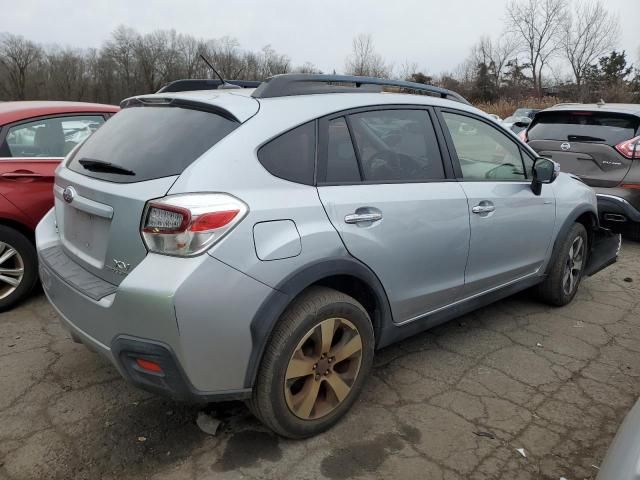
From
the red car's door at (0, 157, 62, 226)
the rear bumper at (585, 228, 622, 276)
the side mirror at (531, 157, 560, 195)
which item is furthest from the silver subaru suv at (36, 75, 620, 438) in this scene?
the rear bumper at (585, 228, 622, 276)

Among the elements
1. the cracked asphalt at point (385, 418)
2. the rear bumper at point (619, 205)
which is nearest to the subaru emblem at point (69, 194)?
the cracked asphalt at point (385, 418)

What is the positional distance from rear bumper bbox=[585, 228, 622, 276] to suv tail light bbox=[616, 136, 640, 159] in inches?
59.5

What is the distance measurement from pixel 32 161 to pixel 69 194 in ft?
5.75

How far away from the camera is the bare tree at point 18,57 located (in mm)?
60906

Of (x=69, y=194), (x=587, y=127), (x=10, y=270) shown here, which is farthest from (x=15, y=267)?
(x=587, y=127)

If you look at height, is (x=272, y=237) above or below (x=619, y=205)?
above

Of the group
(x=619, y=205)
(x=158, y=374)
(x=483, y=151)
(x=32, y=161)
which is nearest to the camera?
(x=158, y=374)

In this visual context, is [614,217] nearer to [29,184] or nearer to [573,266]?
[573,266]

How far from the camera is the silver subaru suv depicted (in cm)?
203

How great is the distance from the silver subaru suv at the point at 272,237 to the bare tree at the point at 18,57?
6858cm

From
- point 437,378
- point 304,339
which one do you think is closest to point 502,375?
point 437,378

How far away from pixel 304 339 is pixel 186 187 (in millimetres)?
845

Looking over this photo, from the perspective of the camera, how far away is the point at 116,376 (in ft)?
9.92

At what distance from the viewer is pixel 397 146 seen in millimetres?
2893
